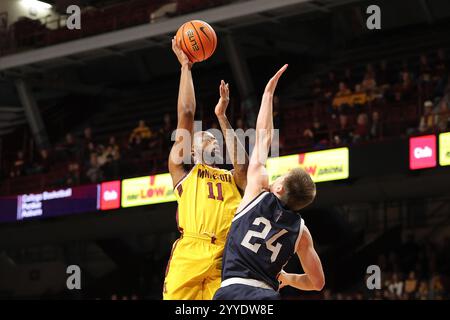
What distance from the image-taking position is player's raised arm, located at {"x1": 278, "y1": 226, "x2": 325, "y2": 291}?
548 centimetres

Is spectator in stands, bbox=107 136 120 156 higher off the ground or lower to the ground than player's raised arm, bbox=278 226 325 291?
higher

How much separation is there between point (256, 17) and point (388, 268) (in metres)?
6.24

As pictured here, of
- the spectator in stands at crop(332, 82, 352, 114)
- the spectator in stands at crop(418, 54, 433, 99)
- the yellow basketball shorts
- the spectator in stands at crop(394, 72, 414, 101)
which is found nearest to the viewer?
the yellow basketball shorts

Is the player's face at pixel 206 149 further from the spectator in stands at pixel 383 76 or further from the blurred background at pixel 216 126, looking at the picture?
the spectator in stands at pixel 383 76

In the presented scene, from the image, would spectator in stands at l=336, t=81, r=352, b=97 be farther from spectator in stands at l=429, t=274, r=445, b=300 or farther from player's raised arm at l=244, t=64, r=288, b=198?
player's raised arm at l=244, t=64, r=288, b=198

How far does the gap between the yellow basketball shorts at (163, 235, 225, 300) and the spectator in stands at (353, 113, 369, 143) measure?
10.9 metres

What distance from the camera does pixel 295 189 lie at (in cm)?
518

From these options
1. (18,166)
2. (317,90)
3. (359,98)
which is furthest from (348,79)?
(18,166)

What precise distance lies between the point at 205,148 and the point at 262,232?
1.30 m

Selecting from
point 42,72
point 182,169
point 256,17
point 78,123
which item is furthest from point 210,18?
point 182,169

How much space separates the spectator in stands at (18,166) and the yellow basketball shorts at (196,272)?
55.2 feet

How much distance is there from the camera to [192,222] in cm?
633

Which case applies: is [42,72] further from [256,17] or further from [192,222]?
[192,222]
